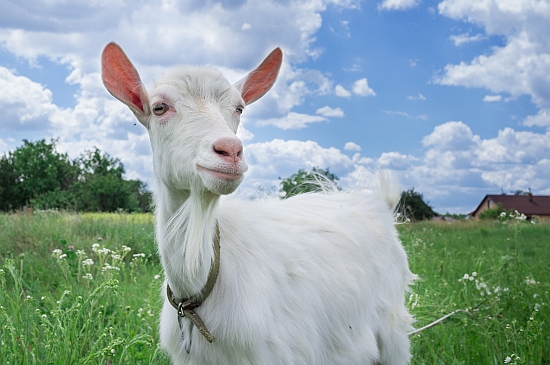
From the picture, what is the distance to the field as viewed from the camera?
3.16 m

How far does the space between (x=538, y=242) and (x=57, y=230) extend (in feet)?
32.4

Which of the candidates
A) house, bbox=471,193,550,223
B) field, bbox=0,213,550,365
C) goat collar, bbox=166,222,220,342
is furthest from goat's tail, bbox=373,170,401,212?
house, bbox=471,193,550,223

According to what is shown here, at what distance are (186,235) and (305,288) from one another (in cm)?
83

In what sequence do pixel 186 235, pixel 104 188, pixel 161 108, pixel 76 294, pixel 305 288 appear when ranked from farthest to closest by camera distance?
pixel 104 188 → pixel 76 294 → pixel 305 288 → pixel 161 108 → pixel 186 235

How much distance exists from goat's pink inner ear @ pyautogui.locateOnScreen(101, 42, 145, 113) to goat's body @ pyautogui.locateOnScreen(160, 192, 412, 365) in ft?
2.39

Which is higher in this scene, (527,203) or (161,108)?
(161,108)

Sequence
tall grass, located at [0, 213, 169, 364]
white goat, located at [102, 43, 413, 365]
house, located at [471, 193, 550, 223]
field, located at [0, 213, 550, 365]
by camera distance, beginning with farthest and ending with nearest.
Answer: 1. house, located at [471, 193, 550, 223]
2. field, located at [0, 213, 550, 365]
3. tall grass, located at [0, 213, 169, 364]
4. white goat, located at [102, 43, 413, 365]

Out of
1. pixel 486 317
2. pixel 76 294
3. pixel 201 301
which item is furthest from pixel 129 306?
pixel 486 317

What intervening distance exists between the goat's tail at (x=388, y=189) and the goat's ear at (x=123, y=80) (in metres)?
2.12

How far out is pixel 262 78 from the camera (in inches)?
121

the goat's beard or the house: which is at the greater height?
the goat's beard

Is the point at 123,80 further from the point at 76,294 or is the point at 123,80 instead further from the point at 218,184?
the point at 76,294

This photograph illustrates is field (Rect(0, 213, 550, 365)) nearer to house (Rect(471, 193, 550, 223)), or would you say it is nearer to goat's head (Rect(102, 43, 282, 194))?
goat's head (Rect(102, 43, 282, 194))

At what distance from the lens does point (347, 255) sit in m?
3.34
